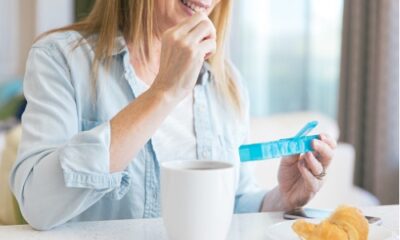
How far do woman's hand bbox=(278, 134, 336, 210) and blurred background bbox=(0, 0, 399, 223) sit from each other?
74cm

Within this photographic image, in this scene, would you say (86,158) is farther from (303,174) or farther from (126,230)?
(303,174)

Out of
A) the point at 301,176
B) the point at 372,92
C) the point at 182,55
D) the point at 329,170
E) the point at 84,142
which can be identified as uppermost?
the point at 182,55

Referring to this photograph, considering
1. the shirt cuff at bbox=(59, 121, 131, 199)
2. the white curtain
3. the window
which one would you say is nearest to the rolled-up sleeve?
the shirt cuff at bbox=(59, 121, 131, 199)

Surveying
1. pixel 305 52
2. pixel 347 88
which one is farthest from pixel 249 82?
pixel 347 88

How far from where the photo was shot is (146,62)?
A: 1153mm

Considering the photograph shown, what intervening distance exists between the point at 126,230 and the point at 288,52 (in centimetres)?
243

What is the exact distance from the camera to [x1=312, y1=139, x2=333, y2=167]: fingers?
0.89 metres

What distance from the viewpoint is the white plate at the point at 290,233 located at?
0.77 meters

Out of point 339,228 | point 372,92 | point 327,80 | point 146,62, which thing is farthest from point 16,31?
point 339,228

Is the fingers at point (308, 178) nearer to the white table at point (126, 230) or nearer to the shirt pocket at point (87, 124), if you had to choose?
the white table at point (126, 230)

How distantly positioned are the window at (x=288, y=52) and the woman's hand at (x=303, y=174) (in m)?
2.02

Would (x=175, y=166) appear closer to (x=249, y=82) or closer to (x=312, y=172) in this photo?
(x=312, y=172)

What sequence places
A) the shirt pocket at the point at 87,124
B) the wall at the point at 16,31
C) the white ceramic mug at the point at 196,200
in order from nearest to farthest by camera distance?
the white ceramic mug at the point at 196,200 → the shirt pocket at the point at 87,124 → the wall at the point at 16,31

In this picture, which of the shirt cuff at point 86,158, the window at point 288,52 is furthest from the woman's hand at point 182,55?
the window at point 288,52
